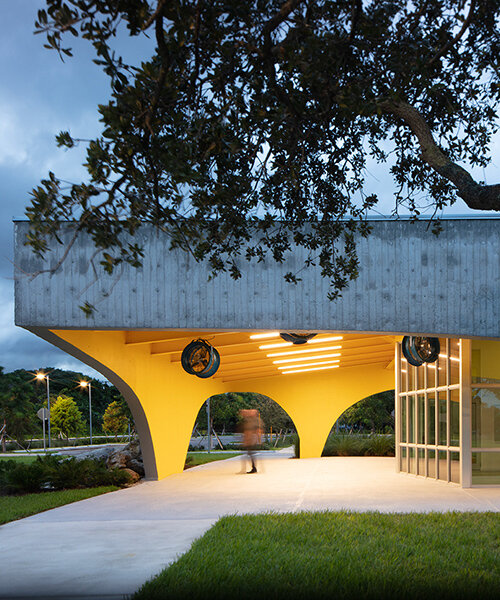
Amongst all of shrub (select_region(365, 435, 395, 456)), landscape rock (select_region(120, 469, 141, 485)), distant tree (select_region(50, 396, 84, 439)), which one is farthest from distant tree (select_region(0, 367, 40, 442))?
distant tree (select_region(50, 396, 84, 439))

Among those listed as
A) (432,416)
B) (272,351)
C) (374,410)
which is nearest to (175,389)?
(272,351)

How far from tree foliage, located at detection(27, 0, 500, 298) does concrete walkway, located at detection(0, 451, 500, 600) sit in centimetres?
328

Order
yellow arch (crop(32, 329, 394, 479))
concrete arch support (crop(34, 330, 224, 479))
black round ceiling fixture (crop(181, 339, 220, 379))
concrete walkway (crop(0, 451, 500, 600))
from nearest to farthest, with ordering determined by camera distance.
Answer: concrete walkway (crop(0, 451, 500, 600))
concrete arch support (crop(34, 330, 224, 479))
yellow arch (crop(32, 329, 394, 479))
black round ceiling fixture (crop(181, 339, 220, 379))

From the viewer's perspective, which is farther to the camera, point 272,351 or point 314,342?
point 272,351

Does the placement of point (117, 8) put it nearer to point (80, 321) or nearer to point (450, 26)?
point (450, 26)

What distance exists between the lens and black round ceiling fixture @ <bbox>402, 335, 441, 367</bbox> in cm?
1446

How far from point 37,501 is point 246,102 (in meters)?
9.54

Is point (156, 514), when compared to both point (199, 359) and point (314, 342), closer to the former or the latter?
point (199, 359)

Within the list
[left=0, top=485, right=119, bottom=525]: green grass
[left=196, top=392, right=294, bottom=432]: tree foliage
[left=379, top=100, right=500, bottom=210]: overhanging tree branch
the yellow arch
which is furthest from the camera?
[left=196, top=392, right=294, bottom=432]: tree foliage

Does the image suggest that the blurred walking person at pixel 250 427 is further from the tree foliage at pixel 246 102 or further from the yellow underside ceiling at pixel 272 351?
the tree foliage at pixel 246 102

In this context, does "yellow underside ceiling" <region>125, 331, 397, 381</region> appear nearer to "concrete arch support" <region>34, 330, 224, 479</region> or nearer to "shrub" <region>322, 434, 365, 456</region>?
"concrete arch support" <region>34, 330, 224, 479</region>

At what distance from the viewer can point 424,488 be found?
45.8 feet

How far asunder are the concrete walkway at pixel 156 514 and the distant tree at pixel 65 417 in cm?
3540

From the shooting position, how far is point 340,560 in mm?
6973
